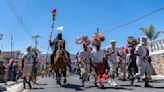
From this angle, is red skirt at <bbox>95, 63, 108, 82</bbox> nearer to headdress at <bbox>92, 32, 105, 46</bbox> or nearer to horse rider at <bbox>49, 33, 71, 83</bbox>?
headdress at <bbox>92, 32, 105, 46</bbox>

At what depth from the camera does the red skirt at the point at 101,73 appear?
16030 millimetres

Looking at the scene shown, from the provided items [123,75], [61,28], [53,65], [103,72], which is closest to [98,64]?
[103,72]

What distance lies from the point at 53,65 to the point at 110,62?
8.68 ft

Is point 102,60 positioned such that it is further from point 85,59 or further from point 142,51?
point 142,51

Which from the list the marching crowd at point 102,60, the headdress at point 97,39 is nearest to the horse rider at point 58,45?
the marching crowd at point 102,60

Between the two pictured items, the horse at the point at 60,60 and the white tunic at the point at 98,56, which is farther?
the horse at the point at 60,60

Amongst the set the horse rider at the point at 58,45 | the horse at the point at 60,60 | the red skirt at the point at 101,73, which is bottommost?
the red skirt at the point at 101,73

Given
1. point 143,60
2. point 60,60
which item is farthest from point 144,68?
point 60,60

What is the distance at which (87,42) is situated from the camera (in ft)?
56.7

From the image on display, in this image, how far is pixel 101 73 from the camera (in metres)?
16.3

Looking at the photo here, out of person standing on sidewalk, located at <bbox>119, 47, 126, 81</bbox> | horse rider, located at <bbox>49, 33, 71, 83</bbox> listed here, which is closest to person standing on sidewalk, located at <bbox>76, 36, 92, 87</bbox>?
horse rider, located at <bbox>49, 33, 71, 83</bbox>

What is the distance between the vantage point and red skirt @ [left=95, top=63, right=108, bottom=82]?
52.6 ft

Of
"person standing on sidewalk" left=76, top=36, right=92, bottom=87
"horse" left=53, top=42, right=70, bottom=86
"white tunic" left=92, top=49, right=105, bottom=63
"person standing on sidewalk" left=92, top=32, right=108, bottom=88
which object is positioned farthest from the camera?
"horse" left=53, top=42, right=70, bottom=86

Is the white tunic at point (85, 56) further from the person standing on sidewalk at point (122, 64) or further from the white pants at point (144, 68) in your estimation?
the person standing on sidewalk at point (122, 64)
